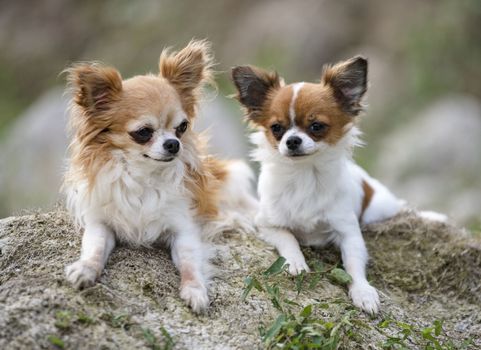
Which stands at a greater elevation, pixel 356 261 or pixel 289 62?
pixel 356 261

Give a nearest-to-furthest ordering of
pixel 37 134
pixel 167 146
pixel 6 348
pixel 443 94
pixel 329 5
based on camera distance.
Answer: pixel 6 348, pixel 167 146, pixel 37 134, pixel 443 94, pixel 329 5

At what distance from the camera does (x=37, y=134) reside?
10156 millimetres

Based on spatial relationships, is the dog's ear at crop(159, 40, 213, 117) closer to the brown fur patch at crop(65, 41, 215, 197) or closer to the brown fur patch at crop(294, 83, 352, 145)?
the brown fur patch at crop(65, 41, 215, 197)

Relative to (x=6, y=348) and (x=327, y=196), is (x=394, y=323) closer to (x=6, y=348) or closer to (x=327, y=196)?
(x=327, y=196)

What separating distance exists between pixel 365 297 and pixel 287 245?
677 millimetres

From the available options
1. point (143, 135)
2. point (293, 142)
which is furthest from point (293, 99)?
point (143, 135)

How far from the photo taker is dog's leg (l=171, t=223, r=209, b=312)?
4.21 meters

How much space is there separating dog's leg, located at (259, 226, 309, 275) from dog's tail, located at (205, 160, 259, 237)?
6.9 inches

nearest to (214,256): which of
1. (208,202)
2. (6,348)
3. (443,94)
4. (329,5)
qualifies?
(208,202)

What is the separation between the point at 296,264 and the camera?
480cm

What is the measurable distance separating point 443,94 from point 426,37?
1.11 metres

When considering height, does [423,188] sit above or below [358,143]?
below

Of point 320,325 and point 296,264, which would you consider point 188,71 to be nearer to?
point 296,264

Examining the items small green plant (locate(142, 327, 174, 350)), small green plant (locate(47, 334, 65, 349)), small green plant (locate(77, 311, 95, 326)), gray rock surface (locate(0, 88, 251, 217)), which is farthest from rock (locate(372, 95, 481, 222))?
small green plant (locate(47, 334, 65, 349))
